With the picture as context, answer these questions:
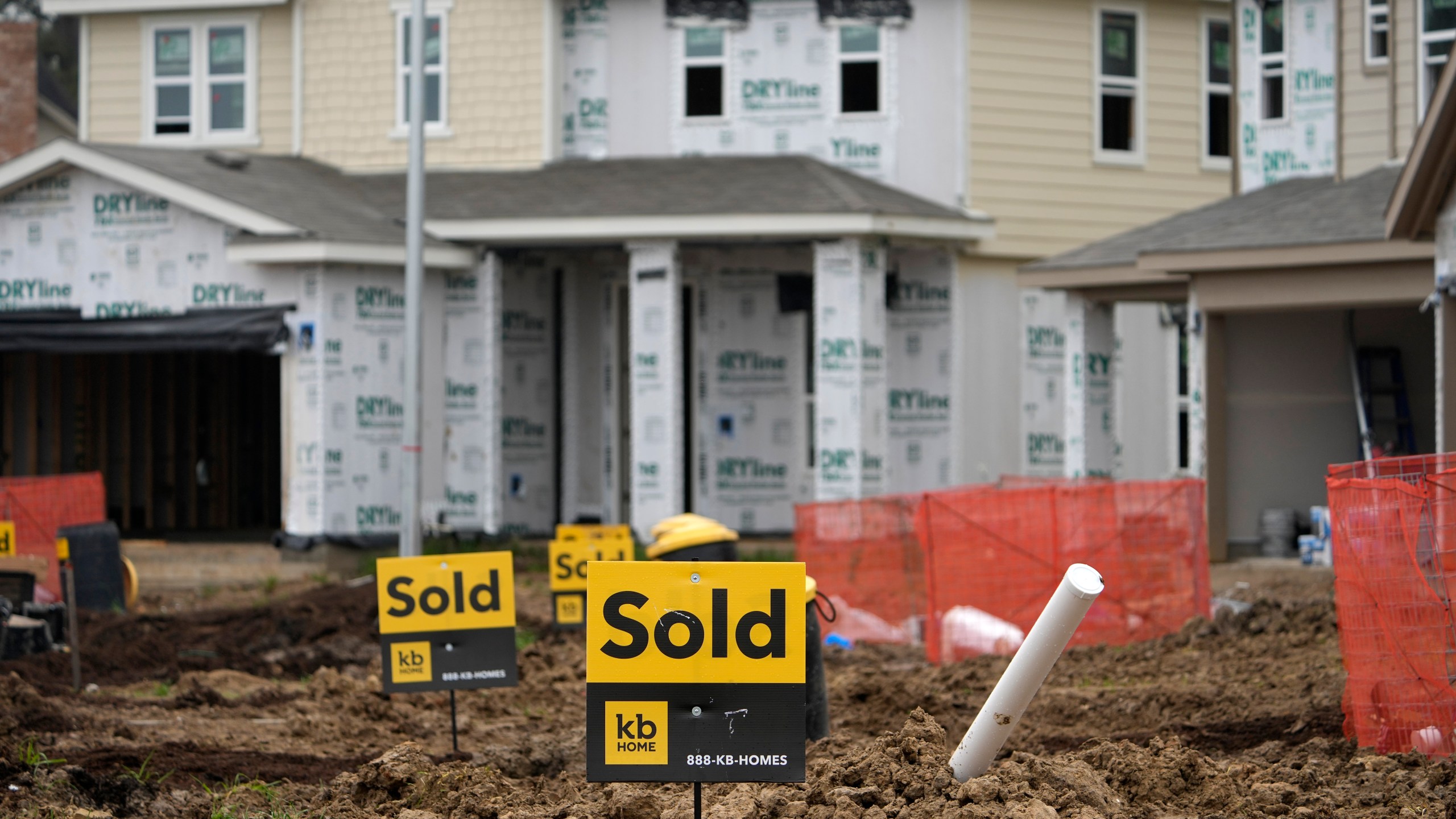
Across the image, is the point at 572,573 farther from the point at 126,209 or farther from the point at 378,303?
the point at 126,209

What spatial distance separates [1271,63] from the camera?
1991 cm

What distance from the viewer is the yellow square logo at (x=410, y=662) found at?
9102 millimetres

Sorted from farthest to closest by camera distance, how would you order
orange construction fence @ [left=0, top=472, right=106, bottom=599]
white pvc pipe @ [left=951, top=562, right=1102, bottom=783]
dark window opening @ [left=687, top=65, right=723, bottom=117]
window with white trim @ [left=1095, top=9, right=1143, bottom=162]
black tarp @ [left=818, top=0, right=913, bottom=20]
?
window with white trim @ [left=1095, top=9, right=1143, bottom=162] → dark window opening @ [left=687, top=65, right=723, bottom=117] → black tarp @ [left=818, top=0, right=913, bottom=20] → orange construction fence @ [left=0, top=472, right=106, bottom=599] → white pvc pipe @ [left=951, top=562, right=1102, bottom=783]

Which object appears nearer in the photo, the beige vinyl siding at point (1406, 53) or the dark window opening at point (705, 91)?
the beige vinyl siding at point (1406, 53)

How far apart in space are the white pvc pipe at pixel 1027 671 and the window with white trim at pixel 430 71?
1817cm

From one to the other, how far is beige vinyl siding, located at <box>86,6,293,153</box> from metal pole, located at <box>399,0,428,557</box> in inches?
264

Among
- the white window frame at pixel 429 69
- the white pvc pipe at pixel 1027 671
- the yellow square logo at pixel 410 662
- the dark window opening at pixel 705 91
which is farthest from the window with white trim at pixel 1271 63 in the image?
the white pvc pipe at pixel 1027 671

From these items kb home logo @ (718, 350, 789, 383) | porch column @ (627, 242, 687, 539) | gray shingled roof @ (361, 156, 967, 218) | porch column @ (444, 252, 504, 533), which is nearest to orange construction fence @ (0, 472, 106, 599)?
porch column @ (444, 252, 504, 533)

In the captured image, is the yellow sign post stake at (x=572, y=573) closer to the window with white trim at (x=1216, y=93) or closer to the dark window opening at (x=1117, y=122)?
the dark window opening at (x=1117, y=122)

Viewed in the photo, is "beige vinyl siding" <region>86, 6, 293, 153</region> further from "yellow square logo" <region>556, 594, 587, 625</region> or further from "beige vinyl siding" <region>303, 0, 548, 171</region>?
"yellow square logo" <region>556, 594, 587, 625</region>

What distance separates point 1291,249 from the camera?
1656cm

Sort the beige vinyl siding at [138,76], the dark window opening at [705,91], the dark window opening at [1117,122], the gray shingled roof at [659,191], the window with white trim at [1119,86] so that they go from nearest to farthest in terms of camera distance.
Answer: the gray shingled roof at [659,191] < the dark window opening at [705,91] < the window with white trim at [1119,86] < the dark window opening at [1117,122] < the beige vinyl siding at [138,76]

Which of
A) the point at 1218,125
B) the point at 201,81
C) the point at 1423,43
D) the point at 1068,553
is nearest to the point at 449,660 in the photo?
the point at 1068,553

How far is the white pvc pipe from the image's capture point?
20.1 ft
